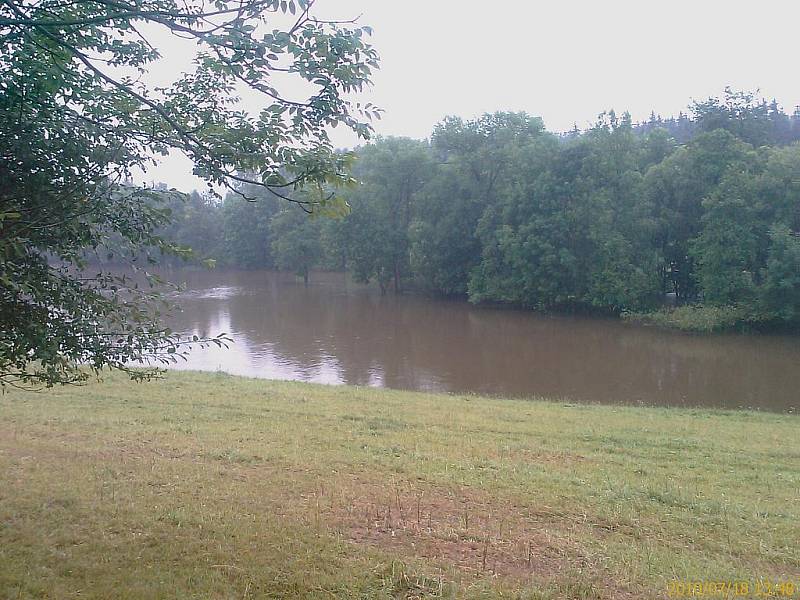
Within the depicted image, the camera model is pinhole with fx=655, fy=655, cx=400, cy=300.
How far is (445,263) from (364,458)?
36939 millimetres

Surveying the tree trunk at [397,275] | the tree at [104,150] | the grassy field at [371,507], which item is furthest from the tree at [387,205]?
the tree at [104,150]

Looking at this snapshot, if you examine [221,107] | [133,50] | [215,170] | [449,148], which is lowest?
[215,170]

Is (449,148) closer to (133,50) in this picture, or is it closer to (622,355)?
(622,355)

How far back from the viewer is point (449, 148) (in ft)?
145

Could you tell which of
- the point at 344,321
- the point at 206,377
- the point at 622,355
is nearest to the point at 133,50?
the point at 206,377

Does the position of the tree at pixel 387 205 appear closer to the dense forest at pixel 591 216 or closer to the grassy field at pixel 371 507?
the dense forest at pixel 591 216

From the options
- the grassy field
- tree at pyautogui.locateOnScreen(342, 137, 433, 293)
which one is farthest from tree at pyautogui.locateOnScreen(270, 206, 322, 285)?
the grassy field

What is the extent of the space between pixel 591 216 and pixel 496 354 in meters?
15.3

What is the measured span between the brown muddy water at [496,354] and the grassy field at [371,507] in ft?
13.1

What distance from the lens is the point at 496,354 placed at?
22828 mm

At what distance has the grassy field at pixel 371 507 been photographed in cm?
399

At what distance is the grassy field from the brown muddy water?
399cm

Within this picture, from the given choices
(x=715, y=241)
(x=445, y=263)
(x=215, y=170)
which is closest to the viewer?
(x=215, y=170)

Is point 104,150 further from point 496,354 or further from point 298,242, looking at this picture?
point 298,242
